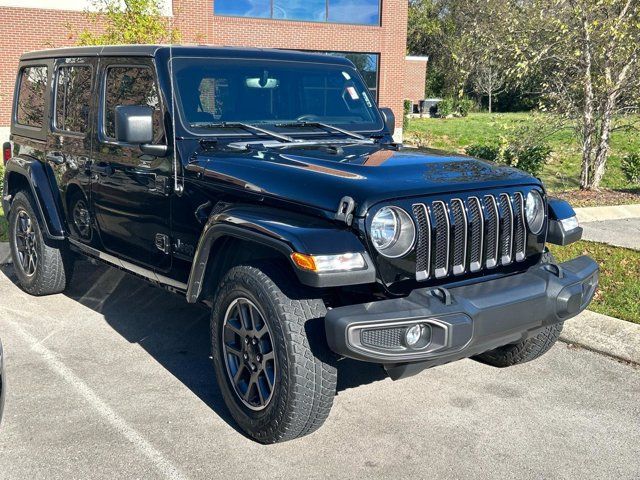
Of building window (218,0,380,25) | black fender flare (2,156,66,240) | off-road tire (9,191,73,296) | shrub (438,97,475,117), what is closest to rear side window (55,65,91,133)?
black fender flare (2,156,66,240)

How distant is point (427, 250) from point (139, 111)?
6.19 feet

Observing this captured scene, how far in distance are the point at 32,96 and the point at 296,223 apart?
3.75 m

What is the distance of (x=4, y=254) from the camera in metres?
7.50

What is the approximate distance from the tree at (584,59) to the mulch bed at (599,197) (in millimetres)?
343

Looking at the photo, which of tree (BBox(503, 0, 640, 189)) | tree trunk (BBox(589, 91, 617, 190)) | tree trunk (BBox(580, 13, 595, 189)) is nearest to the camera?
tree (BBox(503, 0, 640, 189))

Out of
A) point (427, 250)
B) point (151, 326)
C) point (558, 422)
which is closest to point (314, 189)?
point (427, 250)

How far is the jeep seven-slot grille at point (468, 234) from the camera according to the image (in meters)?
3.53

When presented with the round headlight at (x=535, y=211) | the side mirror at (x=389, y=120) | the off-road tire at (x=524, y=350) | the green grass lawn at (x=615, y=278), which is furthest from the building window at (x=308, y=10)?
the round headlight at (x=535, y=211)

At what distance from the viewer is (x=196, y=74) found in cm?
458

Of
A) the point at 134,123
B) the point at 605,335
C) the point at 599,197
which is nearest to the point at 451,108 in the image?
the point at 599,197

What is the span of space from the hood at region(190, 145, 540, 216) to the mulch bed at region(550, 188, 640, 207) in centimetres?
731

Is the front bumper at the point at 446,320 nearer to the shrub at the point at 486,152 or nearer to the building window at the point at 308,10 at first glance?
the shrub at the point at 486,152

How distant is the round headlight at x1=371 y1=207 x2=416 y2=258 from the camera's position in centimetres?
343

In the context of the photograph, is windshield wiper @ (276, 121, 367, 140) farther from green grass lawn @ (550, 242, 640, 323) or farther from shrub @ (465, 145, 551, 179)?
shrub @ (465, 145, 551, 179)
